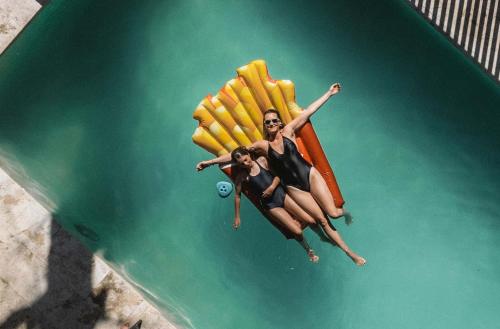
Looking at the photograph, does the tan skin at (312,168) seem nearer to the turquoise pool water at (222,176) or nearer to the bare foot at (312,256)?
the bare foot at (312,256)

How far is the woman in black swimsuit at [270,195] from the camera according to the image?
403 centimetres

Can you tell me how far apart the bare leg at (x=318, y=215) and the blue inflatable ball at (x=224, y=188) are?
0.72 metres

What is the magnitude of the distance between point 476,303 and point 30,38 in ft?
18.9

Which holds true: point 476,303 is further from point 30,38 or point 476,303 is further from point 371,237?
point 30,38

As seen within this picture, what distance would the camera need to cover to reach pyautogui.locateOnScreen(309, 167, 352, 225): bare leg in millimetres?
4066

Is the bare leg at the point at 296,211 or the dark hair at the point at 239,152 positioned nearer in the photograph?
the dark hair at the point at 239,152


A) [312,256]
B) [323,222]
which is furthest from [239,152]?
[312,256]

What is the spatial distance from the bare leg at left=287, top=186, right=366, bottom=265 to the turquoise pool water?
1.08ft

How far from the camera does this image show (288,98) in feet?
13.7

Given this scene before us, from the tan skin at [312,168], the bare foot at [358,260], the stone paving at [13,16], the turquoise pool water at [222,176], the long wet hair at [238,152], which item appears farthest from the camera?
the turquoise pool water at [222,176]

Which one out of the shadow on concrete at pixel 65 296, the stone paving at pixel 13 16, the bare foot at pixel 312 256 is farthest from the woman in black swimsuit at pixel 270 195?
the stone paving at pixel 13 16

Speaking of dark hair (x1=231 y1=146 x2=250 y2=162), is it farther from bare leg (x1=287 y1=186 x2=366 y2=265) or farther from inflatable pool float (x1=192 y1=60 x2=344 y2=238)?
bare leg (x1=287 y1=186 x2=366 y2=265)

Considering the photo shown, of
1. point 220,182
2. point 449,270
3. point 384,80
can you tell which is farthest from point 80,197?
point 449,270

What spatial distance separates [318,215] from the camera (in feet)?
13.6
